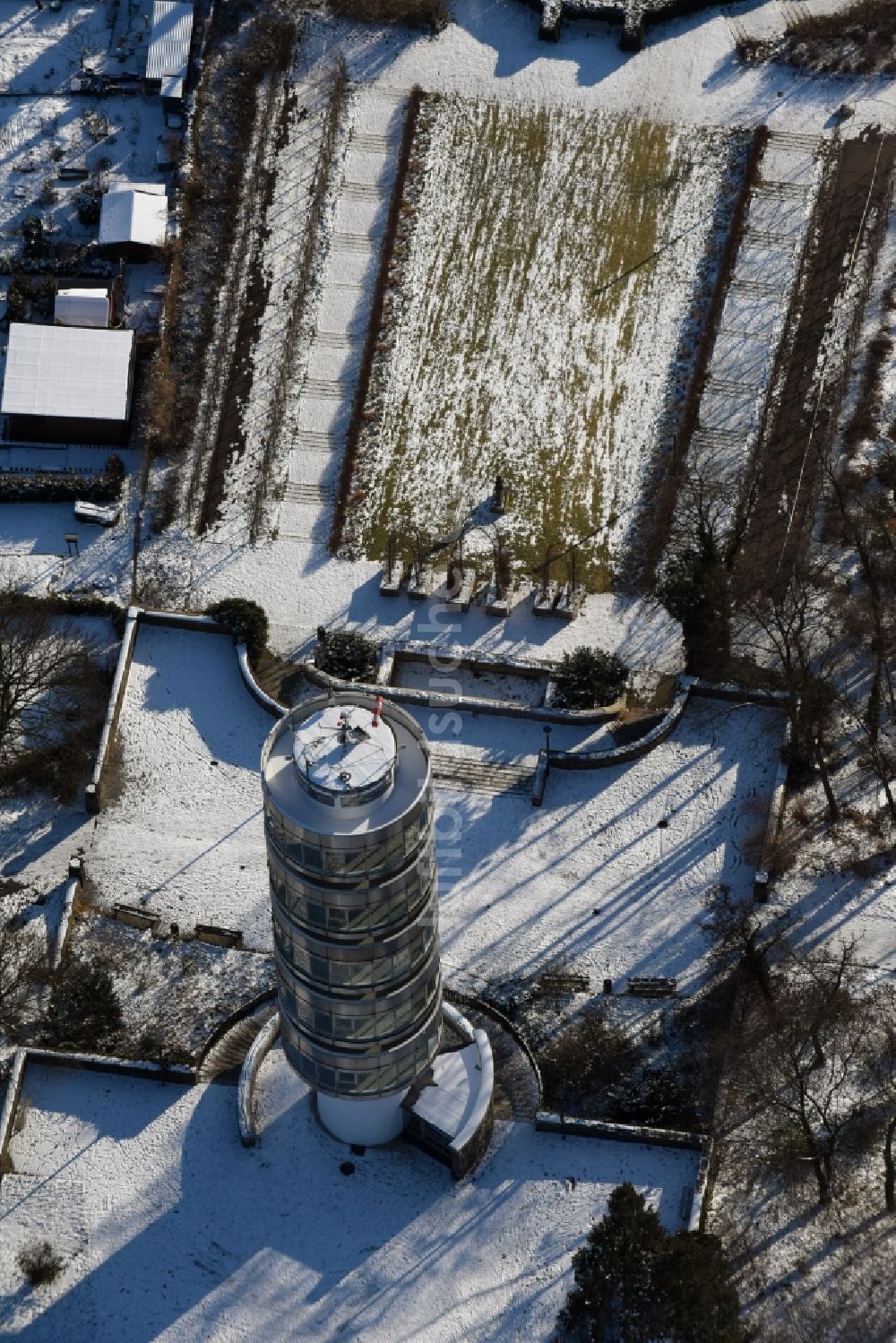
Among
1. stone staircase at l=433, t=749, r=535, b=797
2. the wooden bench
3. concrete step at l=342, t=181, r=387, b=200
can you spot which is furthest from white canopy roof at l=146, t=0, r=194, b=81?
the wooden bench

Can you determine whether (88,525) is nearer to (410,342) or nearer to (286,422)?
(286,422)

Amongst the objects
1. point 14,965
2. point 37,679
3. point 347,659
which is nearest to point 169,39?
point 347,659

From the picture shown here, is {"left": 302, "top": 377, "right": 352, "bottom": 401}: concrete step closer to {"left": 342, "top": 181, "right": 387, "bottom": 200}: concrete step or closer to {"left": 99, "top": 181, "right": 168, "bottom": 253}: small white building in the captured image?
{"left": 99, "top": 181, "right": 168, "bottom": 253}: small white building

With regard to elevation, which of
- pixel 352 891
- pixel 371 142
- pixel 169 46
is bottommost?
pixel 352 891

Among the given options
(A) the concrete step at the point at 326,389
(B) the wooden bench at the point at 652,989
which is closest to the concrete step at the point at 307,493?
(A) the concrete step at the point at 326,389

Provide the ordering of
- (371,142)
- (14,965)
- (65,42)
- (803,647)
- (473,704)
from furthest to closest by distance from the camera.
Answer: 1. (65,42)
2. (371,142)
3. (803,647)
4. (473,704)
5. (14,965)

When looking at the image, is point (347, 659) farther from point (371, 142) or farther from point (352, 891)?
point (371, 142)
